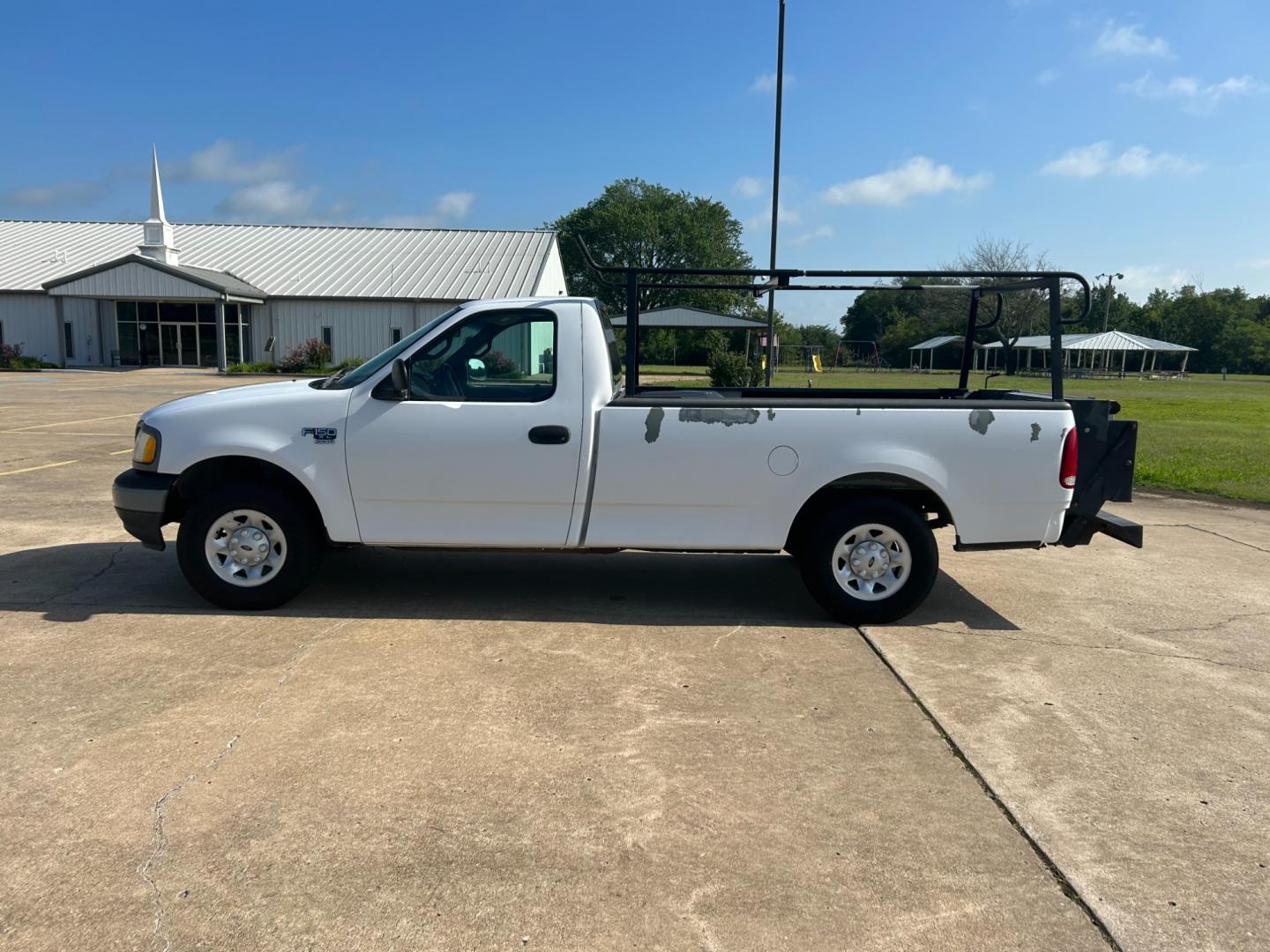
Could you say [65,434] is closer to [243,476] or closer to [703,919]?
[243,476]

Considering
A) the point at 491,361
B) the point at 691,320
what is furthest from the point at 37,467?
the point at 691,320

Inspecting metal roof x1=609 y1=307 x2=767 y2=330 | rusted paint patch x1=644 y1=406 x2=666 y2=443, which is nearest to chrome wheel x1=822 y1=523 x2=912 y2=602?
rusted paint patch x1=644 y1=406 x2=666 y2=443

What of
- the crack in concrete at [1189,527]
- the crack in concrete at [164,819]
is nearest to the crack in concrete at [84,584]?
the crack in concrete at [164,819]

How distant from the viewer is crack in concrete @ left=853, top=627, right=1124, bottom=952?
2.87 m

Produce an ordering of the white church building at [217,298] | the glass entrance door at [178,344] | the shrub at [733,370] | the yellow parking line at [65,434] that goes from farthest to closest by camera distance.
Result: the glass entrance door at [178,344] < the white church building at [217,298] < the shrub at [733,370] < the yellow parking line at [65,434]

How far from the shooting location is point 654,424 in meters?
5.45

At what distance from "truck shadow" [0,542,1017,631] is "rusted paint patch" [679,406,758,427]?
121cm

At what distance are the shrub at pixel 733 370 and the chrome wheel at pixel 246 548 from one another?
16.6 m

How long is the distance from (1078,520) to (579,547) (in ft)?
10.2

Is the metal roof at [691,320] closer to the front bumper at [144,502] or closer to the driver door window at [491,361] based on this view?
the driver door window at [491,361]

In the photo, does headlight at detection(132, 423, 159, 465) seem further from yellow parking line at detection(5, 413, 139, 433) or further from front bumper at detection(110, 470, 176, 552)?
yellow parking line at detection(5, 413, 139, 433)

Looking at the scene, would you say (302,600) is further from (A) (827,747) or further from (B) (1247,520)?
(B) (1247,520)

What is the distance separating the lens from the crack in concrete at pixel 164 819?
9.02 feet

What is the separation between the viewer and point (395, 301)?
4109 cm
